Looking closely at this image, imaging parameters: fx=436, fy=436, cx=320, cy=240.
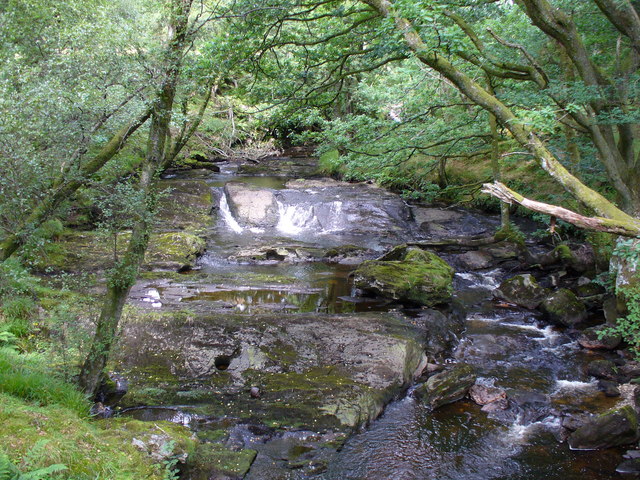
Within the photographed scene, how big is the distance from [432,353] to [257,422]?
3.69 meters

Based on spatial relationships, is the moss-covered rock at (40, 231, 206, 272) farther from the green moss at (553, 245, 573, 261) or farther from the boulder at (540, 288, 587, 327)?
the green moss at (553, 245, 573, 261)

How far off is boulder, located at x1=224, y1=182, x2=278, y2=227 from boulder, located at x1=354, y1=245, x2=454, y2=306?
7.24 m

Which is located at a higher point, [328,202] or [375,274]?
[328,202]

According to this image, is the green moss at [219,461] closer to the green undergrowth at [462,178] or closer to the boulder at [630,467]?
the boulder at [630,467]

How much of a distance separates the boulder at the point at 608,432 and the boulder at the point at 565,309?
153 inches

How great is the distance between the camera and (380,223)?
1661cm

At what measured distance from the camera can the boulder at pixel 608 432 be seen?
18.0ft

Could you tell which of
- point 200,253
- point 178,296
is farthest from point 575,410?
point 200,253

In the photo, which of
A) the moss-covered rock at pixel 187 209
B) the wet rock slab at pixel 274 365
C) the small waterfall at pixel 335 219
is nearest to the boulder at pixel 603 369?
the wet rock slab at pixel 274 365

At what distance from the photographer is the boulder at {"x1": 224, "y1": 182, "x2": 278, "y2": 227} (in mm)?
16766

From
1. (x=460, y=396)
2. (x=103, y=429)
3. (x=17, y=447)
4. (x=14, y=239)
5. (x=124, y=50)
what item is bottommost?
(x=460, y=396)

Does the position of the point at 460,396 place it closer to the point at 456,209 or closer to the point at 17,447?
the point at 17,447

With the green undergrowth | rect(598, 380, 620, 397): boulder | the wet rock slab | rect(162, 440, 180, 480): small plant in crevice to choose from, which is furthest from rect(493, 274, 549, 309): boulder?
rect(162, 440, 180, 480): small plant in crevice

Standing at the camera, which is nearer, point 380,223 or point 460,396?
point 460,396
